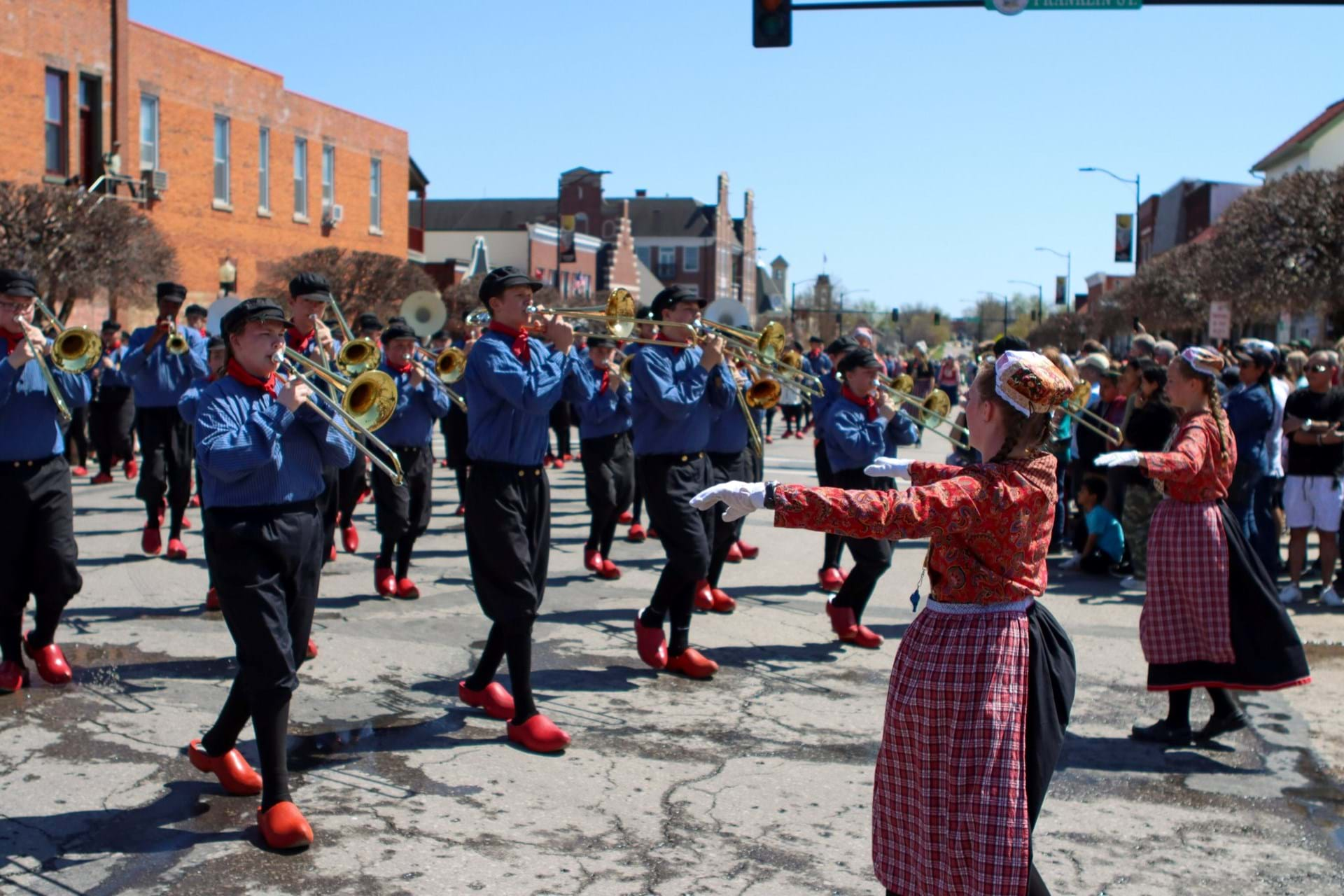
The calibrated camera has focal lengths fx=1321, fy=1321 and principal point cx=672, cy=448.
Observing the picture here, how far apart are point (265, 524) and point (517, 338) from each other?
164cm

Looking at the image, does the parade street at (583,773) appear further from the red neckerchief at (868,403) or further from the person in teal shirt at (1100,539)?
the person in teal shirt at (1100,539)

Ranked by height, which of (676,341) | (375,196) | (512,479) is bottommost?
(512,479)

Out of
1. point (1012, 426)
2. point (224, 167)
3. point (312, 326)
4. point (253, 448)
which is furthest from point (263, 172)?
point (1012, 426)

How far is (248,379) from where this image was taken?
4812 mm

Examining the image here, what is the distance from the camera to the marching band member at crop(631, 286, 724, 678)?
22.6 ft

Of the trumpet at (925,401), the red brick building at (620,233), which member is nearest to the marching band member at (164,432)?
the trumpet at (925,401)

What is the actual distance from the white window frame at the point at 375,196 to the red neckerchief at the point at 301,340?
3053 centimetres

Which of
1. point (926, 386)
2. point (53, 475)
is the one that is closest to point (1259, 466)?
point (53, 475)

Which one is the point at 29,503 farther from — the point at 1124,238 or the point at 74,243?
the point at 1124,238

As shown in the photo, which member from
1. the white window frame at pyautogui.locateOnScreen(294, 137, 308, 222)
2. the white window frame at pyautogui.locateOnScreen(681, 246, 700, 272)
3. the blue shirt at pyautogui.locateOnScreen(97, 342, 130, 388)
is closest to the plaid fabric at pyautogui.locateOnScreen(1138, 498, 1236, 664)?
the blue shirt at pyautogui.locateOnScreen(97, 342, 130, 388)

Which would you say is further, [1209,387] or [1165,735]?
[1209,387]

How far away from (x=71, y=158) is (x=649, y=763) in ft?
79.2

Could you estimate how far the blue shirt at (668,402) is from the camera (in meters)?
7.08

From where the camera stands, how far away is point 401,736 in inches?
228
